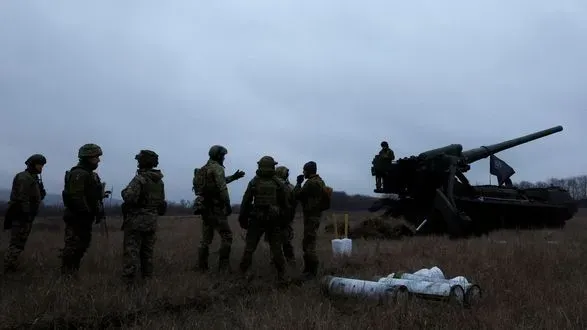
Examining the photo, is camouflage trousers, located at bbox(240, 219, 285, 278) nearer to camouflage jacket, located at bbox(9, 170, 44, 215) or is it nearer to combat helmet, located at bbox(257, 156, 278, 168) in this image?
combat helmet, located at bbox(257, 156, 278, 168)

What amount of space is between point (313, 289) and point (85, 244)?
3.04m

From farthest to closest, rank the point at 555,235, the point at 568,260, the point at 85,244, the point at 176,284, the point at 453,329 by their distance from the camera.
Answer: the point at 555,235 → the point at 568,260 → the point at 85,244 → the point at 176,284 → the point at 453,329

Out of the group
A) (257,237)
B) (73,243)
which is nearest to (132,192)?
(73,243)

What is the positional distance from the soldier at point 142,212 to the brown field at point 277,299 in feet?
0.98

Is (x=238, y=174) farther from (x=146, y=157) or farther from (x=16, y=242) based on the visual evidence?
(x=16, y=242)

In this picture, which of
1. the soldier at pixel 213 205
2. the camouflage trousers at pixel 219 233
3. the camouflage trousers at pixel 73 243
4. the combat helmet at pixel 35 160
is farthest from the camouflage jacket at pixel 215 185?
the combat helmet at pixel 35 160

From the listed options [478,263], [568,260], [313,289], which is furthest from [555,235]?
[313,289]

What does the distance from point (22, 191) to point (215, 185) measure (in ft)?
9.80

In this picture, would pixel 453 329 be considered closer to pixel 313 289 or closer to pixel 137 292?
pixel 313 289

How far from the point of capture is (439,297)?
18.7ft

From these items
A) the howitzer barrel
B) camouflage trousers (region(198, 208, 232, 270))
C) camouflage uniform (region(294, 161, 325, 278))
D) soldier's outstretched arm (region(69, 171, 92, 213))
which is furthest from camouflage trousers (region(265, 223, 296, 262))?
the howitzer barrel

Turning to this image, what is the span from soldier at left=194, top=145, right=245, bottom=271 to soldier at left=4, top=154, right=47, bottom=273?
259 centimetres

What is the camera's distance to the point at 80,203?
6918 mm

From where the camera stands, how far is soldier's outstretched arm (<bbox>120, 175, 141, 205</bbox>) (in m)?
6.62
